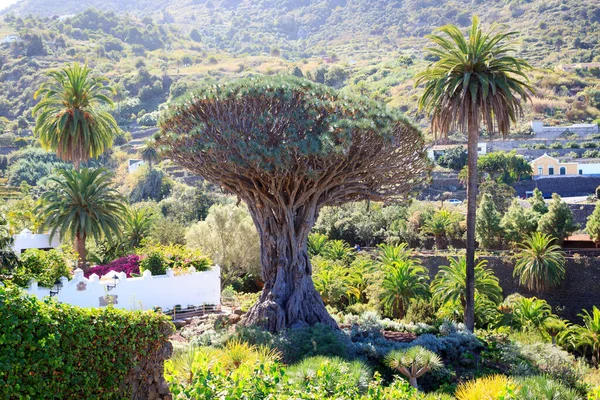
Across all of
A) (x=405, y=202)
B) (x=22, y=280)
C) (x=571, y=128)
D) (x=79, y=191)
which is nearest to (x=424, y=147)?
(x=405, y=202)

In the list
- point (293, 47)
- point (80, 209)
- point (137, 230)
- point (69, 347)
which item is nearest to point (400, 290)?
point (80, 209)

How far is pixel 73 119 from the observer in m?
26.7

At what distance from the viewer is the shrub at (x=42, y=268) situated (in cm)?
1777

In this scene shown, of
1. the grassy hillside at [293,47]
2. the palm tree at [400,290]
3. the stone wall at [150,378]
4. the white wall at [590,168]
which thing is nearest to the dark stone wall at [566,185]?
the white wall at [590,168]

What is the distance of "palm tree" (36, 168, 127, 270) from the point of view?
2500 centimetres

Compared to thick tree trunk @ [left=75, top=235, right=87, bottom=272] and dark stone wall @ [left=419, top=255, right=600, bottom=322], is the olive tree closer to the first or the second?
thick tree trunk @ [left=75, top=235, right=87, bottom=272]

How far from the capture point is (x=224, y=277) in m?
28.0

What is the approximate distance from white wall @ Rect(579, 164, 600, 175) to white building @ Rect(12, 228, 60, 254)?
4544 centimetres

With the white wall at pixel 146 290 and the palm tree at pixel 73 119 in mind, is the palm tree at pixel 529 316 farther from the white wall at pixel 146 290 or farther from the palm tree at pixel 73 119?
the palm tree at pixel 73 119

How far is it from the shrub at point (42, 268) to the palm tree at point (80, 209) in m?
6.25

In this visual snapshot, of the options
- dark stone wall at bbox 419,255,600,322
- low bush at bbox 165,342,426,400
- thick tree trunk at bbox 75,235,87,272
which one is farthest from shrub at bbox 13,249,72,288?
dark stone wall at bbox 419,255,600,322

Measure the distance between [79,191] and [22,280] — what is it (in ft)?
27.9

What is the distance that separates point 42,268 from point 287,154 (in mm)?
7515

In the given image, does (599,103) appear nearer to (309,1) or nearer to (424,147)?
(424,147)
